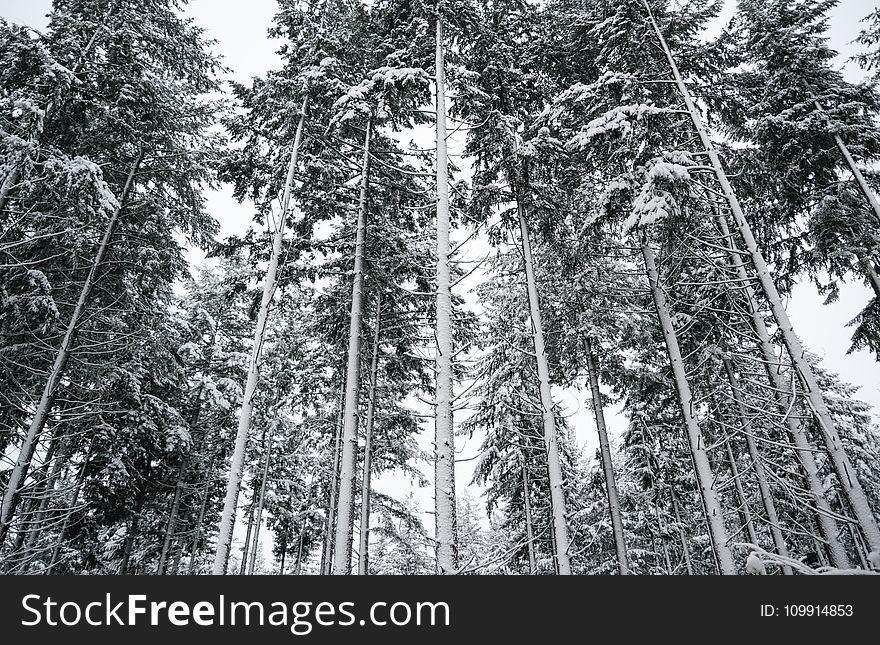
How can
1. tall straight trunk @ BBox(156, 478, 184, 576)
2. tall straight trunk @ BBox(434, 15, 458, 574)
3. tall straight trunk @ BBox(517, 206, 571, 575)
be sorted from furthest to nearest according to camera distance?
tall straight trunk @ BBox(156, 478, 184, 576), tall straight trunk @ BBox(517, 206, 571, 575), tall straight trunk @ BBox(434, 15, 458, 574)

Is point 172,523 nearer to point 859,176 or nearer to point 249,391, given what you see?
point 249,391

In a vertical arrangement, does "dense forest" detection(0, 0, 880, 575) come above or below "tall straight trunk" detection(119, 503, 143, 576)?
above

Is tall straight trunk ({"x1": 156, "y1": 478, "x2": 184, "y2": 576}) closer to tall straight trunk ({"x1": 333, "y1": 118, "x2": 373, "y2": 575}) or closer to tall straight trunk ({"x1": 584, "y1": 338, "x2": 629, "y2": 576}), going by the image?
tall straight trunk ({"x1": 333, "y1": 118, "x2": 373, "y2": 575})

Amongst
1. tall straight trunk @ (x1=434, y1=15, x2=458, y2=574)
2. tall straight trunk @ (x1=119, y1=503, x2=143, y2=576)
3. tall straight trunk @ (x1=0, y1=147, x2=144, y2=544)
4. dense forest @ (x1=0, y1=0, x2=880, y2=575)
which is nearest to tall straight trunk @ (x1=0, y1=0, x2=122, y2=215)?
dense forest @ (x1=0, y1=0, x2=880, y2=575)

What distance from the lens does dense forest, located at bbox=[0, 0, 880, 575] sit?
8.30 metres

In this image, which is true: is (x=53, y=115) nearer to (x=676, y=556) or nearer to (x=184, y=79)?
(x=184, y=79)

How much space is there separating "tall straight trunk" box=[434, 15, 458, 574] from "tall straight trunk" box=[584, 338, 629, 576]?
276 inches

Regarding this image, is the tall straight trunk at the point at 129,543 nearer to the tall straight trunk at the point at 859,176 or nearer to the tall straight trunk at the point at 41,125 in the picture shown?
the tall straight trunk at the point at 41,125

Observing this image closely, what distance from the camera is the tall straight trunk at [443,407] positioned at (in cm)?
550

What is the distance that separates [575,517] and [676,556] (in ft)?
39.8

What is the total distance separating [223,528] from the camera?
25.9 ft

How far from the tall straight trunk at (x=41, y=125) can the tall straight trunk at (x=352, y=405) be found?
6.22 m

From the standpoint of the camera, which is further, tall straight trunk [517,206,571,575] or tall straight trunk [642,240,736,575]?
tall straight trunk [642,240,736,575]

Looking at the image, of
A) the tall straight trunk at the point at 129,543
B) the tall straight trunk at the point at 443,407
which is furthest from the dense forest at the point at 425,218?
the tall straight trunk at the point at 129,543
